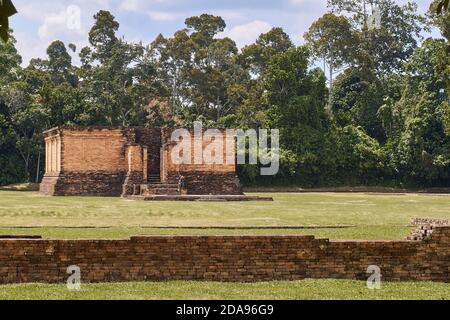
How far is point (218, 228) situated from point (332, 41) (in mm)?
42931

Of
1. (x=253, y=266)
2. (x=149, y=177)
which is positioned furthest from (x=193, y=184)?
(x=253, y=266)

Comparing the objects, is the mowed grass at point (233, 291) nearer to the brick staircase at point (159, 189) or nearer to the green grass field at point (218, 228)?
the green grass field at point (218, 228)

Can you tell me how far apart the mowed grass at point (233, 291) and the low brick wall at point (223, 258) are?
1.01 feet

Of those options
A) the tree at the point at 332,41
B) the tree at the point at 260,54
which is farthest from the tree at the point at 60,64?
the tree at the point at 332,41

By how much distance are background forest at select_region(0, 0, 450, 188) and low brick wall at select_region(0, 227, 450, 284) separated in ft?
85.2

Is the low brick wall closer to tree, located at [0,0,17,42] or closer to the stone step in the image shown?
tree, located at [0,0,17,42]

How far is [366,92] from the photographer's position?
54344 mm

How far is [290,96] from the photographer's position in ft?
158

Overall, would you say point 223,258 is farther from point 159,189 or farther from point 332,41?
point 332,41

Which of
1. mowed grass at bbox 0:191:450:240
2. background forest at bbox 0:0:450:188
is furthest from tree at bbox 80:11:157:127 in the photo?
mowed grass at bbox 0:191:450:240

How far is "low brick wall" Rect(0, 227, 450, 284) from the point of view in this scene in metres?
10.1

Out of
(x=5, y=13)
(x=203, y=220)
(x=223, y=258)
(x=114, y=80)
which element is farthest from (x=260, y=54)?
(x=5, y=13)

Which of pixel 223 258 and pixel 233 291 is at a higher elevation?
pixel 223 258

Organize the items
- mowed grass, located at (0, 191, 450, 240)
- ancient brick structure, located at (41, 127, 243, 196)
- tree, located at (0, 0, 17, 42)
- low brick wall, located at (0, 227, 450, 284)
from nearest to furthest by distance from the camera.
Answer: tree, located at (0, 0, 17, 42)
low brick wall, located at (0, 227, 450, 284)
mowed grass, located at (0, 191, 450, 240)
ancient brick structure, located at (41, 127, 243, 196)
